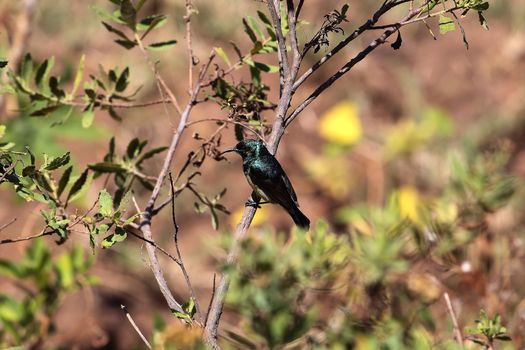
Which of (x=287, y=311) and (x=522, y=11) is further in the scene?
(x=522, y=11)

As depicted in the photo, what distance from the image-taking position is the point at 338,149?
17.7 ft

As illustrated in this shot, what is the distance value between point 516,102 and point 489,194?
3673mm

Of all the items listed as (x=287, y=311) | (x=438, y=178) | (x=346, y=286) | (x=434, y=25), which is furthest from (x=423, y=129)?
(x=287, y=311)

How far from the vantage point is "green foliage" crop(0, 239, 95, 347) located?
2.13m

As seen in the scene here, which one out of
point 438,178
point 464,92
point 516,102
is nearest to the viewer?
point 438,178

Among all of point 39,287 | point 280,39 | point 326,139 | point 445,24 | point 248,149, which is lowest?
point 39,287

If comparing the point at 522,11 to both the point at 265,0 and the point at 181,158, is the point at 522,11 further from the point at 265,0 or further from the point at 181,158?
the point at 265,0

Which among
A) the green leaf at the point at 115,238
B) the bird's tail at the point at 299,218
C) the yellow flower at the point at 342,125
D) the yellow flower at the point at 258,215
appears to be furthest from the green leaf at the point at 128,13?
the yellow flower at the point at 342,125

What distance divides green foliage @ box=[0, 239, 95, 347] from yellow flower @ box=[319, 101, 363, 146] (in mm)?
3381

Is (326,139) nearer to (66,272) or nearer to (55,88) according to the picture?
(66,272)

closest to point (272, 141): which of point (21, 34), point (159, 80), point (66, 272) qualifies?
point (159, 80)

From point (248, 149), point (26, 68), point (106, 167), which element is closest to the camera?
point (106, 167)

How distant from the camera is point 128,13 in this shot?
1.69 meters

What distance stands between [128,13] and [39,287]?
3.21ft
